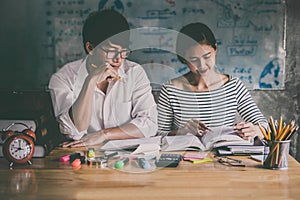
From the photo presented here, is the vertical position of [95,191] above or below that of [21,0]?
below

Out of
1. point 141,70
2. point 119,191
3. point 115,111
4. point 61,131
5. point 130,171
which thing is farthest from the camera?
point 141,70

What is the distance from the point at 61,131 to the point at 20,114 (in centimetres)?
34

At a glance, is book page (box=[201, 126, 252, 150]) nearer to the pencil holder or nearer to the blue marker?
the pencil holder

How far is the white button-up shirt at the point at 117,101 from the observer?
8.29ft

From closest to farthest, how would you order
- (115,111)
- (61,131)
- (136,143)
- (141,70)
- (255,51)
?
(136,143) → (61,131) → (115,111) → (141,70) → (255,51)

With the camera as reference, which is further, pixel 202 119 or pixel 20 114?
pixel 202 119

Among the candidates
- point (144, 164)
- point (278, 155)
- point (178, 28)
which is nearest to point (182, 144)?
point (144, 164)

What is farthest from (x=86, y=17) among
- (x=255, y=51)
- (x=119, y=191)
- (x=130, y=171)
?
(x=119, y=191)

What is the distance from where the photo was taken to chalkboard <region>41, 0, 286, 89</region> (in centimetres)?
306

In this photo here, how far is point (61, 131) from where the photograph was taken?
235cm

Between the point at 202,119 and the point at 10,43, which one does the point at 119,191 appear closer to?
the point at 202,119

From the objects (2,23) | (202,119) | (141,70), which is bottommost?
(202,119)

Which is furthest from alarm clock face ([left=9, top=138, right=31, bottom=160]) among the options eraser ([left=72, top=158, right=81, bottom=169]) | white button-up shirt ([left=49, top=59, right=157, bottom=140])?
white button-up shirt ([left=49, top=59, right=157, bottom=140])

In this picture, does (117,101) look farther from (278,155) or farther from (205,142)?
(278,155)
